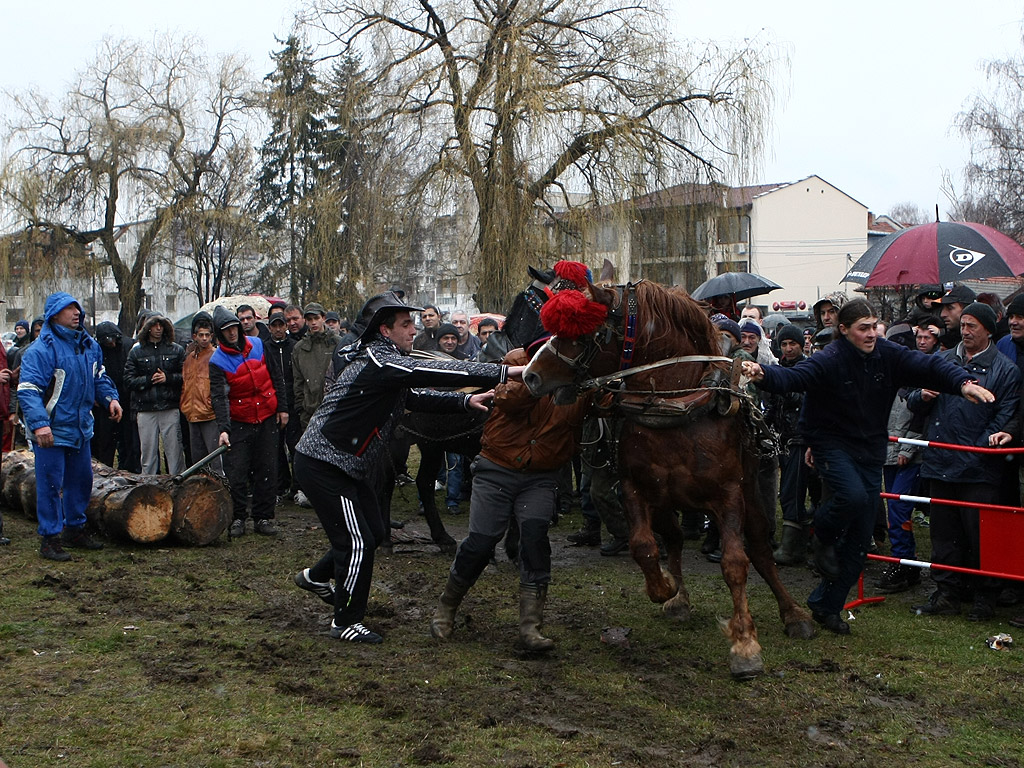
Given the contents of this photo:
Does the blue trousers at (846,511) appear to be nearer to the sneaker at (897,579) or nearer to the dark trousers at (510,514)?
the sneaker at (897,579)

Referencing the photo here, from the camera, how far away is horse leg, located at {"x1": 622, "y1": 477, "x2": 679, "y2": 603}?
515cm

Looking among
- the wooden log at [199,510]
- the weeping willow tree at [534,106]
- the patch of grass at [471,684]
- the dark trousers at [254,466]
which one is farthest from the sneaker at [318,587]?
the weeping willow tree at [534,106]

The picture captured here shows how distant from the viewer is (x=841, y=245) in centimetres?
5622

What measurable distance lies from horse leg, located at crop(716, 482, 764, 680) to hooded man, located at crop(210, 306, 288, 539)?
5063 mm

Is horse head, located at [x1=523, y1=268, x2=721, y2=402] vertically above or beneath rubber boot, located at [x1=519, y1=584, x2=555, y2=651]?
above

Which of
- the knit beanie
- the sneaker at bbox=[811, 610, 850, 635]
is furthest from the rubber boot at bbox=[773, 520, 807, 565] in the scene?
the sneaker at bbox=[811, 610, 850, 635]

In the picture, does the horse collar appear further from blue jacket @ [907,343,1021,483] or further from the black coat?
the black coat

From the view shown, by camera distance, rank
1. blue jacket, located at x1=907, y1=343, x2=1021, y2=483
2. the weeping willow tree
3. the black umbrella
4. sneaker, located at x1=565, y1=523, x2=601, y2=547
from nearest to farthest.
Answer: blue jacket, located at x1=907, y1=343, x2=1021, y2=483 → sneaker, located at x1=565, y1=523, x2=601, y2=547 → the black umbrella → the weeping willow tree

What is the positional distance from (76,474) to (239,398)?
5.36ft

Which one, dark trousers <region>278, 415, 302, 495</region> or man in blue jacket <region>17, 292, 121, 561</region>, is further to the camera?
dark trousers <region>278, 415, 302, 495</region>

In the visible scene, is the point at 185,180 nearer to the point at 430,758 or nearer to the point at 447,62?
the point at 447,62

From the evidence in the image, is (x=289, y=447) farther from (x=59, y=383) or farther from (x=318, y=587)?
(x=318, y=587)

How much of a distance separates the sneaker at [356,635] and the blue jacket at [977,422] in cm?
380

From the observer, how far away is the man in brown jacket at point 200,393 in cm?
932
